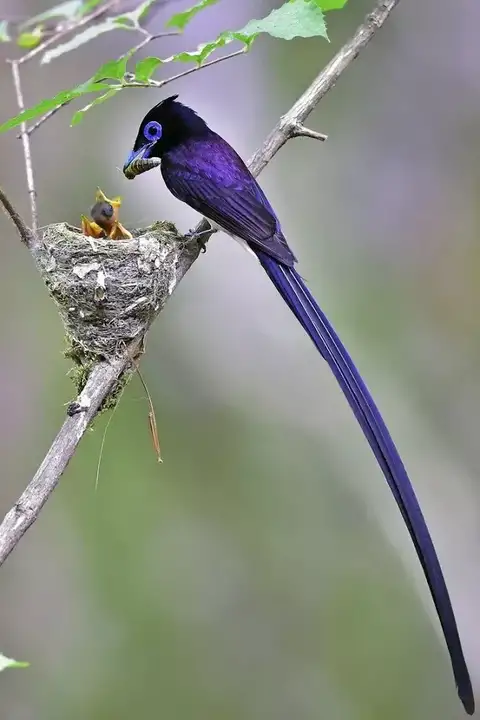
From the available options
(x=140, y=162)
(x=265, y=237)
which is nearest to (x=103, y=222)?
(x=140, y=162)

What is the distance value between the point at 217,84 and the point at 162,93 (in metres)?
0.25

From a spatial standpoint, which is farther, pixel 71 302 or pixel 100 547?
pixel 100 547

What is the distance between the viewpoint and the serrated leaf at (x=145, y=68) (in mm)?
1334

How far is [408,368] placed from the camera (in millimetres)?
3436

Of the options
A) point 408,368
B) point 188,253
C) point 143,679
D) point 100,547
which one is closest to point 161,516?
point 100,547

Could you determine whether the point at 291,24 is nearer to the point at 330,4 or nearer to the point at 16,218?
the point at 330,4

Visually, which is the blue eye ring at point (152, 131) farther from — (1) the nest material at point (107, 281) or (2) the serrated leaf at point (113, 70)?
(2) the serrated leaf at point (113, 70)

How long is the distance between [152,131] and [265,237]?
575 mm

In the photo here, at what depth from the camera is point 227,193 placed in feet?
6.40

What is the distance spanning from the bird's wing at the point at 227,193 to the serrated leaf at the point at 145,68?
58 cm

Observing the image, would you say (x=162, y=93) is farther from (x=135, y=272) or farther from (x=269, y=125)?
(x=135, y=272)

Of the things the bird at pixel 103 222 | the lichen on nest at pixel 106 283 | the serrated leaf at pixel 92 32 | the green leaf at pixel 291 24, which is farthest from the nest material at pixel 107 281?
the green leaf at pixel 291 24

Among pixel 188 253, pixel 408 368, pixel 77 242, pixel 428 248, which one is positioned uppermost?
pixel 77 242

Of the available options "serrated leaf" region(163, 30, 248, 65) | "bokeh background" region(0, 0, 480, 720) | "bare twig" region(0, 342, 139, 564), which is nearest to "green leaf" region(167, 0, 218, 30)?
"serrated leaf" region(163, 30, 248, 65)
